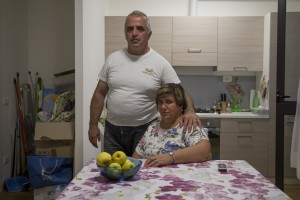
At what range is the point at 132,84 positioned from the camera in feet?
7.11

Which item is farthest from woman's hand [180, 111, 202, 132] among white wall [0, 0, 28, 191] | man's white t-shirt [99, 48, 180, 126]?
white wall [0, 0, 28, 191]

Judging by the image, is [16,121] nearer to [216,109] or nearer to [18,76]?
[18,76]

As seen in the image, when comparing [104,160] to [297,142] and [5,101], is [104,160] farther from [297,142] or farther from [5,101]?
[5,101]

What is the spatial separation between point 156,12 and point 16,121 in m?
2.17

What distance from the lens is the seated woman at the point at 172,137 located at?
1781 mm

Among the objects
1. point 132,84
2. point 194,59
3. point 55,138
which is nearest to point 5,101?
point 55,138

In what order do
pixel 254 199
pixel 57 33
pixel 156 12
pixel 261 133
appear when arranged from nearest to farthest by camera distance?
pixel 254 199 → pixel 261 133 → pixel 57 33 → pixel 156 12

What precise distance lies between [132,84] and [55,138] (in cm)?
115

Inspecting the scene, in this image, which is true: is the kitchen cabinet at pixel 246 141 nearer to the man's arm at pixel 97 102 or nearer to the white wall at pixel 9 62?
the man's arm at pixel 97 102

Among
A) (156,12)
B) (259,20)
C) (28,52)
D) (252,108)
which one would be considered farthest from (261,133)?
(28,52)

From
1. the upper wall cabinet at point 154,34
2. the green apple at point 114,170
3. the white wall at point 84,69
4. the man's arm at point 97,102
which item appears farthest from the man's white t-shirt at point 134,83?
the upper wall cabinet at point 154,34

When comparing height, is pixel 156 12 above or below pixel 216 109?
above

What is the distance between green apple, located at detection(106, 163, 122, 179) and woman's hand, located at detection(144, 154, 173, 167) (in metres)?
0.29

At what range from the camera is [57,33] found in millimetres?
3998
